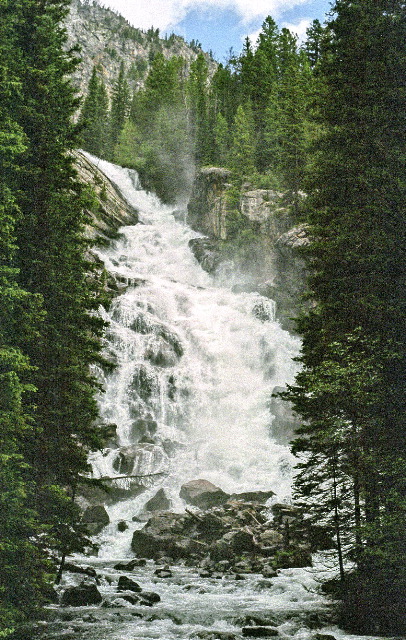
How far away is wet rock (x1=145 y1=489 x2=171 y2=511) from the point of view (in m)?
22.5

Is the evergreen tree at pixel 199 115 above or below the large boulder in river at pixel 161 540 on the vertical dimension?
above

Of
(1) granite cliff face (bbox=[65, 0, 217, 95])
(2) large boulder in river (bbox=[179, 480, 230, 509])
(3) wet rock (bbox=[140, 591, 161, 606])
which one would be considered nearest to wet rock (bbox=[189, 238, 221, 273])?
(2) large boulder in river (bbox=[179, 480, 230, 509])

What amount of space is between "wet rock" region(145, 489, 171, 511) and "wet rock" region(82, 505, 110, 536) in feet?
7.00

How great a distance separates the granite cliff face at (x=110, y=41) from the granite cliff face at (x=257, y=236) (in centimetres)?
11368

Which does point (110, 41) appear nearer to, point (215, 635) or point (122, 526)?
point (122, 526)

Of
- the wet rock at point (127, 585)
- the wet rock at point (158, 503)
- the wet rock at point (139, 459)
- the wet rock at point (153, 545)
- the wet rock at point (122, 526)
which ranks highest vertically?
the wet rock at point (139, 459)

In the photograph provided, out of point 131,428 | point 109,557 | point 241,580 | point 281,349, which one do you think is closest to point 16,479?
point 241,580

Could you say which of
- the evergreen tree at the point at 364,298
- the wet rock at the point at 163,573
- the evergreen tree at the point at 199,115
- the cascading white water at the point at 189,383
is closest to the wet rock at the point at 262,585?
the wet rock at the point at 163,573

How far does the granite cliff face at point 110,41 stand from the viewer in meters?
→ 158

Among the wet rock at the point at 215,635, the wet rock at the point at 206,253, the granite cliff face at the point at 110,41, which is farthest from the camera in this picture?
the granite cliff face at the point at 110,41

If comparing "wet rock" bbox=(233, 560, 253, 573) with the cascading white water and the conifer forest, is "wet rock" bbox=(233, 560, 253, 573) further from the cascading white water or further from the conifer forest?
the cascading white water

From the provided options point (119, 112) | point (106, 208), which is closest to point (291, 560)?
point (106, 208)

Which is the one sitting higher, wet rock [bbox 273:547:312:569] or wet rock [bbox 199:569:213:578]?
wet rock [bbox 273:547:312:569]

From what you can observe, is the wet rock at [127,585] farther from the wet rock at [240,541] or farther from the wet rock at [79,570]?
the wet rock at [240,541]
